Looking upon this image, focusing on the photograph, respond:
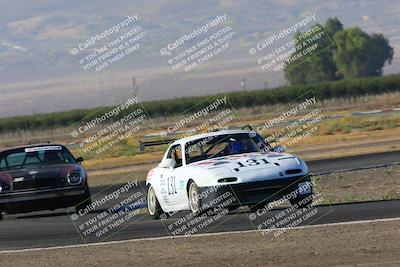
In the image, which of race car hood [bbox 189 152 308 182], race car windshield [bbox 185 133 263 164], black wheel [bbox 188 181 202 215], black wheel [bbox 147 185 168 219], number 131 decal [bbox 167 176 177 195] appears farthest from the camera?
black wheel [bbox 147 185 168 219]

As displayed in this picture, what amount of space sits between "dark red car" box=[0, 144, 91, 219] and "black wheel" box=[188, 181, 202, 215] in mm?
4416

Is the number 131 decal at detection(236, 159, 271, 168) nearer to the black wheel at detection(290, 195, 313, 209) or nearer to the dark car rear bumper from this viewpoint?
the black wheel at detection(290, 195, 313, 209)

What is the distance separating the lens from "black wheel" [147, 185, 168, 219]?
1841 cm

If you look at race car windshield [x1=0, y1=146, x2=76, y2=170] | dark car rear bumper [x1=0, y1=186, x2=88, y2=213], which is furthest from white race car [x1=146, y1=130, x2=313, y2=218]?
race car windshield [x1=0, y1=146, x2=76, y2=170]

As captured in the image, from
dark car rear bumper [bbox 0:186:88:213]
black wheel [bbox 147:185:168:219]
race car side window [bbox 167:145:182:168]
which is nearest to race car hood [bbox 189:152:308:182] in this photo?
race car side window [bbox 167:145:182:168]

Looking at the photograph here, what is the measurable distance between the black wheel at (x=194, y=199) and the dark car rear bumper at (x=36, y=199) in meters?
4.38

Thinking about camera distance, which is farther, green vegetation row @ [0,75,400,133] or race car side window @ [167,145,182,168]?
green vegetation row @ [0,75,400,133]

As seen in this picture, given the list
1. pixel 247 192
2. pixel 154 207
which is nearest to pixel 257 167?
pixel 247 192

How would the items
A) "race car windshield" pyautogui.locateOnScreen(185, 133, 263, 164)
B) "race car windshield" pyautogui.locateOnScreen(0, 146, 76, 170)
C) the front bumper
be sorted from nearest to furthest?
the front bumper < "race car windshield" pyautogui.locateOnScreen(185, 133, 263, 164) < "race car windshield" pyautogui.locateOnScreen(0, 146, 76, 170)

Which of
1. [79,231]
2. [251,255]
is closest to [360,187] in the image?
[79,231]

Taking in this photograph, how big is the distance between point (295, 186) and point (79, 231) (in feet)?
10.9

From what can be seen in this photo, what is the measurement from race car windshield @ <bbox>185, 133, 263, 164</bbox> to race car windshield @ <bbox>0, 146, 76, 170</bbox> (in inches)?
182

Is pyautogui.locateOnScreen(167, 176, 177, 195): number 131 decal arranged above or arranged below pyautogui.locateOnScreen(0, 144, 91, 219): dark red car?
below

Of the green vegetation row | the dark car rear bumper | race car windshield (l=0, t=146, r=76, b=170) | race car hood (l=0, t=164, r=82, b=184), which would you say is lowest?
the green vegetation row
